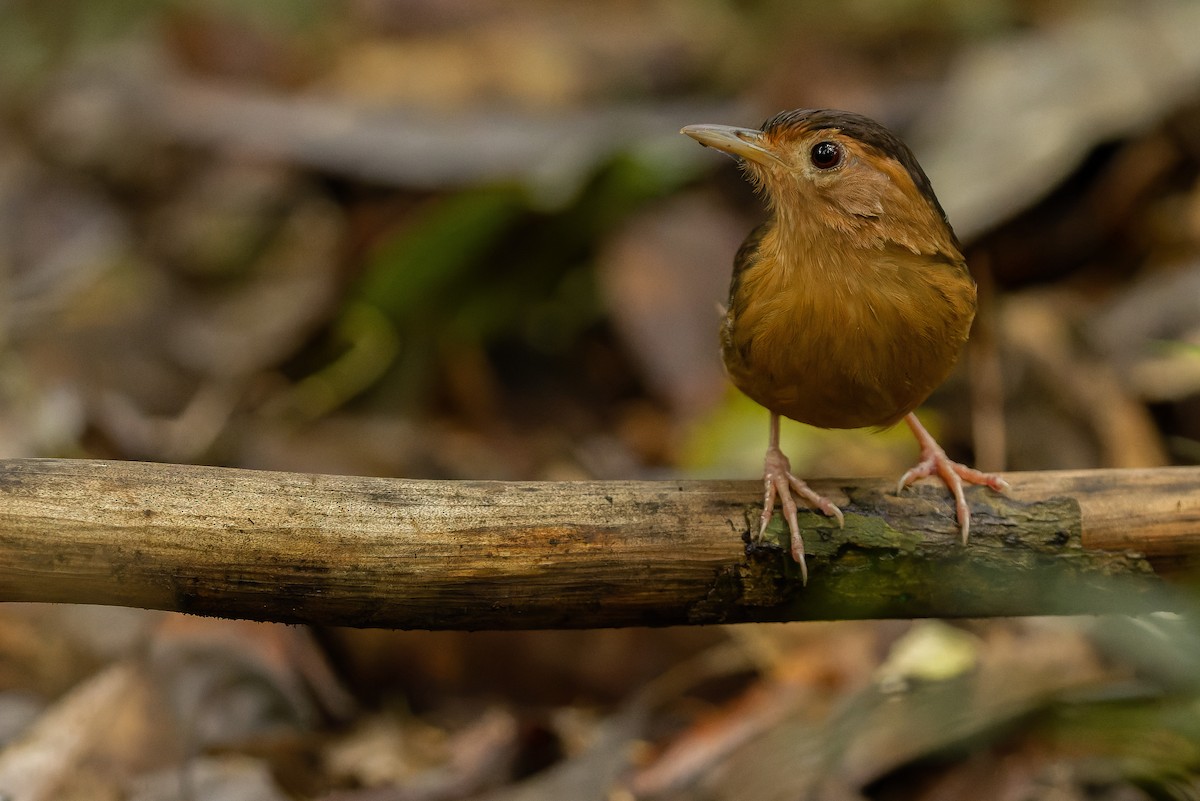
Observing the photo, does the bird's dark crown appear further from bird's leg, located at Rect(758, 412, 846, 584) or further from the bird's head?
bird's leg, located at Rect(758, 412, 846, 584)

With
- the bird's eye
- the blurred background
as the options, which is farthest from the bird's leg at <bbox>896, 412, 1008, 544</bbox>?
the bird's eye

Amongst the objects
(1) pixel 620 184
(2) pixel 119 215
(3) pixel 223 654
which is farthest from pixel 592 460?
(2) pixel 119 215

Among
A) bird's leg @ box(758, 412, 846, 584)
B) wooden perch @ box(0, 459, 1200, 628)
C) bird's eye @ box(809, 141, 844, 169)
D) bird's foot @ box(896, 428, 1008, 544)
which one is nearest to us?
wooden perch @ box(0, 459, 1200, 628)

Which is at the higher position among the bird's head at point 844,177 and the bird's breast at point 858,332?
the bird's head at point 844,177

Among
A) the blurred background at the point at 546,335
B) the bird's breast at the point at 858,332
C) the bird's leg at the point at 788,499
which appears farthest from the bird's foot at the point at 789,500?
the blurred background at the point at 546,335

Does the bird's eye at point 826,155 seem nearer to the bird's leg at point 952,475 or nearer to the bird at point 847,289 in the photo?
the bird at point 847,289

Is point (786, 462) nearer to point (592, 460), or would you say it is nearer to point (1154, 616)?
point (1154, 616)

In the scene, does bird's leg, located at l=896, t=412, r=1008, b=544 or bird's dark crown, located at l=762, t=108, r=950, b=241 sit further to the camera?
bird's dark crown, located at l=762, t=108, r=950, b=241

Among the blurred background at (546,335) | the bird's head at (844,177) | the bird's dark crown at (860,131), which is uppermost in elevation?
the bird's dark crown at (860,131)
